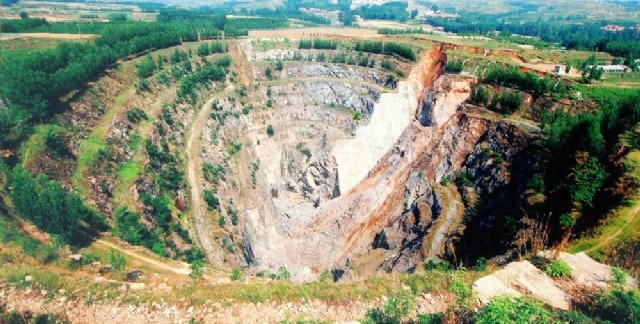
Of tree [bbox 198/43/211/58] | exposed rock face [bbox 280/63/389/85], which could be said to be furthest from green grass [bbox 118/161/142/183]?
exposed rock face [bbox 280/63/389/85]

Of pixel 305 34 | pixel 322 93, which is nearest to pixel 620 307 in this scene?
pixel 322 93

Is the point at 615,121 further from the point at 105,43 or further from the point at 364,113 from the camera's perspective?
the point at 105,43

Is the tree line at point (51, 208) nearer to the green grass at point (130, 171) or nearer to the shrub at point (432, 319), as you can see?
the green grass at point (130, 171)

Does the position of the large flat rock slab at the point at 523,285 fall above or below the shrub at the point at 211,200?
above

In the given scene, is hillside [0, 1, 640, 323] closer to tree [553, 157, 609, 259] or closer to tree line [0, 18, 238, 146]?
tree [553, 157, 609, 259]

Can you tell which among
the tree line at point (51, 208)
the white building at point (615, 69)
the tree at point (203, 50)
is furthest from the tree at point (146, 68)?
the white building at point (615, 69)

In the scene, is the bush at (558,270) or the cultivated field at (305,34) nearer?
the bush at (558,270)
